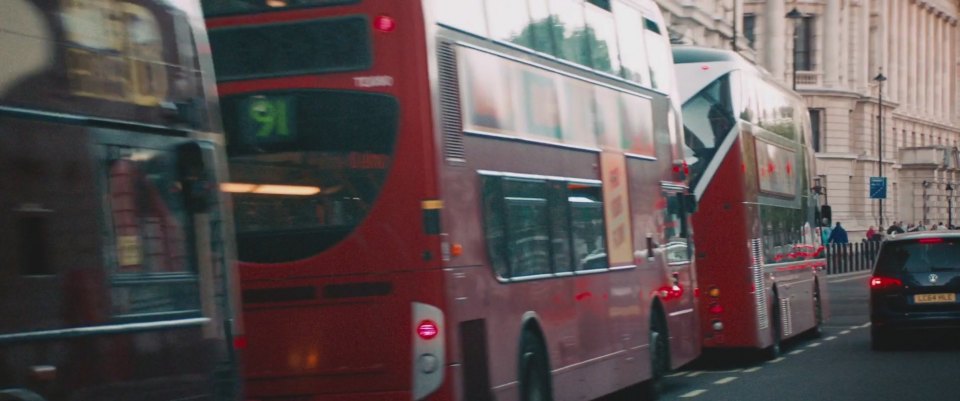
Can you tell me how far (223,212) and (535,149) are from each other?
4.79 metres

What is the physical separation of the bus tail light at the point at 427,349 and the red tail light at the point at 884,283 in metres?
13.8

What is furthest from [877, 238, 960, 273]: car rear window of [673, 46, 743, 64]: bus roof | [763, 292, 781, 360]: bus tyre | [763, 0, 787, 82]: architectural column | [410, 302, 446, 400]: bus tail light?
[763, 0, 787, 82]: architectural column

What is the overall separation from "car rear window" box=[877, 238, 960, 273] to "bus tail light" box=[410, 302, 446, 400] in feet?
45.4

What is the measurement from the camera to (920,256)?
79.3ft

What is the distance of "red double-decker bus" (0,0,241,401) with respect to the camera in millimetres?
6938

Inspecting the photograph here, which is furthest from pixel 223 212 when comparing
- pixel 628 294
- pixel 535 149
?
pixel 628 294

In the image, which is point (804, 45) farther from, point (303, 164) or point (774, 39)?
→ point (303, 164)

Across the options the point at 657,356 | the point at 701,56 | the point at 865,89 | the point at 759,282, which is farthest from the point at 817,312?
the point at 865,89

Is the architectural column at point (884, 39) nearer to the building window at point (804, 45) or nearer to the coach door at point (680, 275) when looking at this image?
the building window at point (804, 45)

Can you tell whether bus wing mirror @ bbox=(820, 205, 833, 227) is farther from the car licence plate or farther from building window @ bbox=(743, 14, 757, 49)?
building window @ bbox=(743, 14, 757, 49)

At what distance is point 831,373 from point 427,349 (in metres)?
10.1

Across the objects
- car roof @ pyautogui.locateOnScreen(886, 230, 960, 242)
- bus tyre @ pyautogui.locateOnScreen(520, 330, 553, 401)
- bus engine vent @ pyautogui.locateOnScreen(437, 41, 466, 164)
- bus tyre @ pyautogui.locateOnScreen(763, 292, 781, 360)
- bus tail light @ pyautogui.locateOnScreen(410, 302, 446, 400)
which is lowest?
bus tyre @ pyautogui.locateOnScreen(763, 292, 781, 360)

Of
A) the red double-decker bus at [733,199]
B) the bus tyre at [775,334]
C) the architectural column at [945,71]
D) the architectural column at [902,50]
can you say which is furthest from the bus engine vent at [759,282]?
the architectural column at [945,71]

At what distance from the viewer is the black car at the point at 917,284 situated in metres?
23.8
